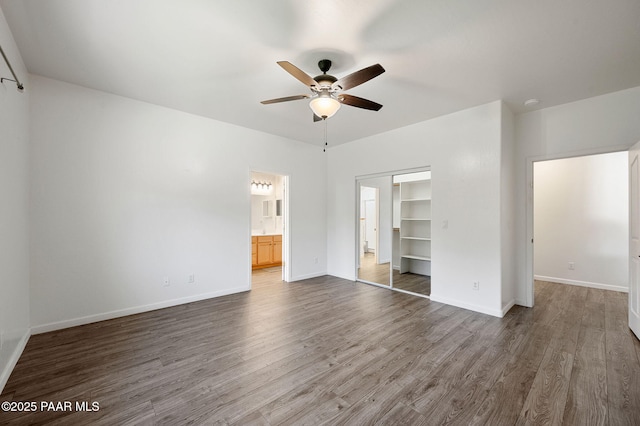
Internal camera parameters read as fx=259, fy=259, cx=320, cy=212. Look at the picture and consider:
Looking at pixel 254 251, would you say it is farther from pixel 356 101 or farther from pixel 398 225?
pixel 356 101

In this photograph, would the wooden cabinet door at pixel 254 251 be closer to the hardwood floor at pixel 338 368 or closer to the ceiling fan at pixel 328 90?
the hardwood floor at pixel 338 368

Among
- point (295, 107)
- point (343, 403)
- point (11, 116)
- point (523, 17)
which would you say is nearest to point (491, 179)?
point (523, 17)

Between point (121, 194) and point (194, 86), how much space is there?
1681mm

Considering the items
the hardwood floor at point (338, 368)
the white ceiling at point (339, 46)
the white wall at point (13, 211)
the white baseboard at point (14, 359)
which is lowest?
the hardwood floor at point (338, 368)

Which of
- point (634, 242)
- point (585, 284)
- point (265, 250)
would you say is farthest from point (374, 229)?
point (585, 284)

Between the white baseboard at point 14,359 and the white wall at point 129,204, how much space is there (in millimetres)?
269

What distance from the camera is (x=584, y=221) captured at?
482cm

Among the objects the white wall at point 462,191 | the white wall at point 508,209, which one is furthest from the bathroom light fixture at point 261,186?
the white wall at point 508,209

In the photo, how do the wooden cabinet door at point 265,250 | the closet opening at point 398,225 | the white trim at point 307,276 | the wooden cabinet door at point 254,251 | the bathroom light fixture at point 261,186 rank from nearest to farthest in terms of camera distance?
the closet opening at point 398,225
the white trim at point 307,276
the wooden cabinet door at point 254,251
the wooden cabinet door at point 265,250
the bathroom light fixture at point 261,186

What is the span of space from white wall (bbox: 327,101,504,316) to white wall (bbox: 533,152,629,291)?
9.38ft

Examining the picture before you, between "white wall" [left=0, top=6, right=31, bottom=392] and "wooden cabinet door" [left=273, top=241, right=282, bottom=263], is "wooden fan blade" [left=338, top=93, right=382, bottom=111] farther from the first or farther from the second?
"wooden cabinet door" [left=273, top=241, right=282, bottom=263]

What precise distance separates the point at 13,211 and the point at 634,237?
6282 mm

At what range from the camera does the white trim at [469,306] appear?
11.1 ft

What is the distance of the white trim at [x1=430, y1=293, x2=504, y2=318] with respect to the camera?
11.1ft
